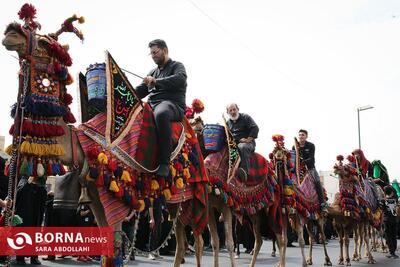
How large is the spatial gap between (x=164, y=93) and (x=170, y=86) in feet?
0.63

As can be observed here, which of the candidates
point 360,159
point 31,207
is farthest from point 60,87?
point 360,159

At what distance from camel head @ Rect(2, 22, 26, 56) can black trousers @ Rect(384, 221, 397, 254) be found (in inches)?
484

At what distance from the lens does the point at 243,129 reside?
27.5 feet

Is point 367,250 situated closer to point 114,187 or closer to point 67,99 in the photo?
point 114,187

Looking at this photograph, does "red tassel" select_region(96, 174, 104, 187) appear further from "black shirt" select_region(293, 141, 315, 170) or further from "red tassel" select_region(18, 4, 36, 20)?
"black shirt" select_region(293, 141, 315, 170)

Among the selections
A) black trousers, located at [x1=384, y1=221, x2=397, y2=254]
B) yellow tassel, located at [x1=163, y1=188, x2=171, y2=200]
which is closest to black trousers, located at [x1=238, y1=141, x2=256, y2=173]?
yellow tassel, located at [x1=163, y1=188, x2=171, y2=200]

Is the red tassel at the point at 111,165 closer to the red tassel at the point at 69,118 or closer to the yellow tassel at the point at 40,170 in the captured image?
the red tassel at the point at 69,118

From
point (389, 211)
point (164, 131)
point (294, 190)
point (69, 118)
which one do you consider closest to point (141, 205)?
point (164, 131)

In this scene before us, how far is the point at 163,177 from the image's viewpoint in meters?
5.09

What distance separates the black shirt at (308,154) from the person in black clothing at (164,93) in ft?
18.7

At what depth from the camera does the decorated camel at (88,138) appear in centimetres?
388

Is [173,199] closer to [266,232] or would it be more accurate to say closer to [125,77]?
[125,77]

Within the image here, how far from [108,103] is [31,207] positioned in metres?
5.30

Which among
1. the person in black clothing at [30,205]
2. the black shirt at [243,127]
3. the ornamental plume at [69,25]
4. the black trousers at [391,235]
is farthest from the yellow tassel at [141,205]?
the black trousers at [391,235]
